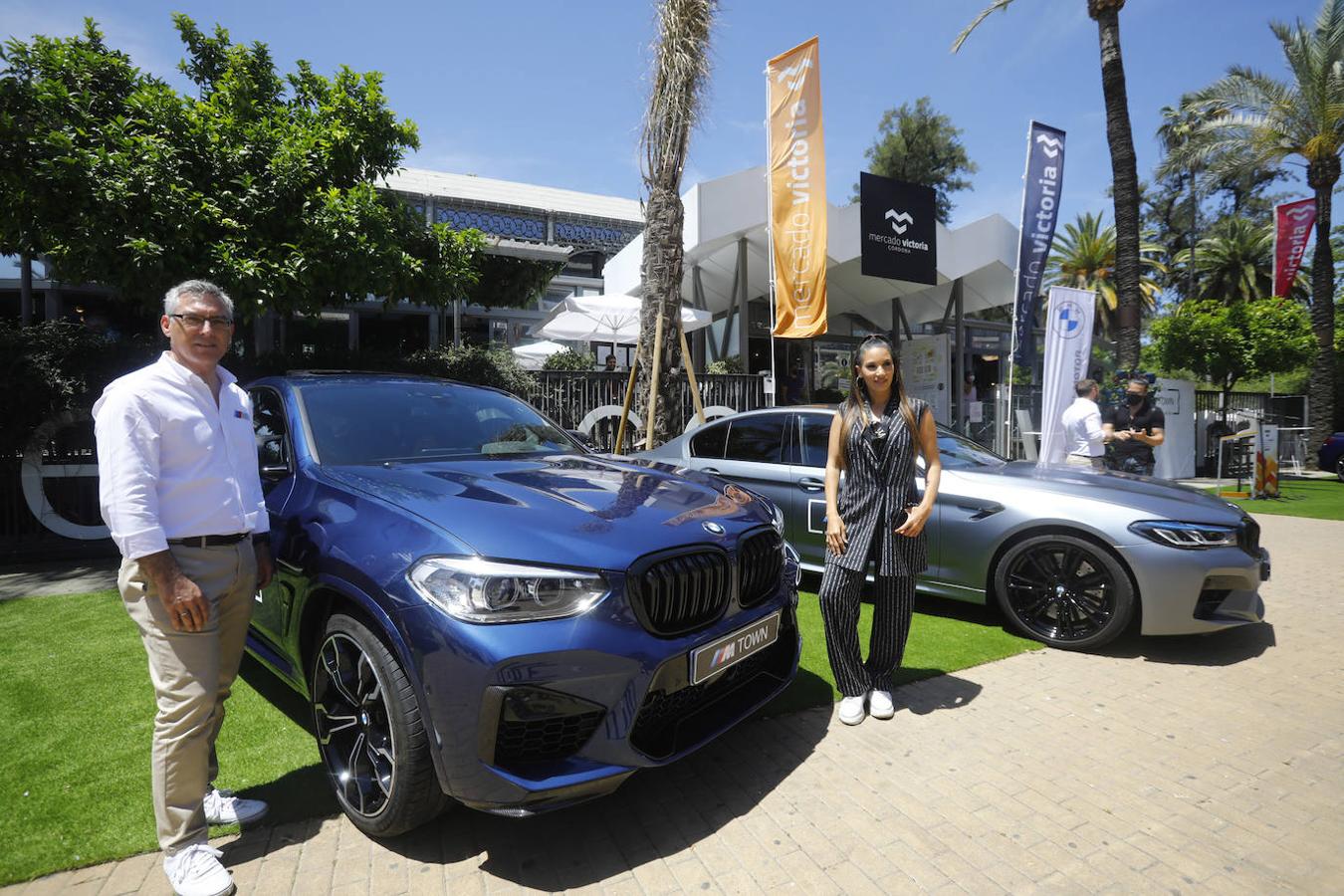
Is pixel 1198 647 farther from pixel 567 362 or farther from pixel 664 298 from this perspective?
pixel 567 362

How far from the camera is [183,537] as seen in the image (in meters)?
2.12

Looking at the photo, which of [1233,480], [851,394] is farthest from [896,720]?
[1233,480]

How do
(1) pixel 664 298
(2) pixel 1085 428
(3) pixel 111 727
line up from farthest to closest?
(1) pixel 664 298 < (2) pixel 1085 428 < (3) pixel 111 727

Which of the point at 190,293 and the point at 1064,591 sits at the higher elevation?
the point at 190,293

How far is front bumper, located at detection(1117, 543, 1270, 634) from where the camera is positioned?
152 inches

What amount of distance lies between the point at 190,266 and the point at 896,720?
7.34m

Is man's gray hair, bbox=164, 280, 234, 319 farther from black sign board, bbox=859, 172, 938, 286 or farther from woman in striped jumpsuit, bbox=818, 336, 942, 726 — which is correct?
black sign board, bbox=859, 172, 938, 286

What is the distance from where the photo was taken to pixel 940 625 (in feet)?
15.6

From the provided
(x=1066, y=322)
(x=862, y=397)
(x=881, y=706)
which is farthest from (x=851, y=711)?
(x=1066, y=322)

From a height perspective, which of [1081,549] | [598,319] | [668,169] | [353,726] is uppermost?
[668,169]

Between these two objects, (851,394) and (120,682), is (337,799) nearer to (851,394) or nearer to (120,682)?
(120,682)

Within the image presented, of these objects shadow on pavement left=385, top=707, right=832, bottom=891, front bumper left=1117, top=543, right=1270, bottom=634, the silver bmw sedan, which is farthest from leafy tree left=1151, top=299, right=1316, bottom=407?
shadow on pavement left=385, top=707, right=832, bottom=891

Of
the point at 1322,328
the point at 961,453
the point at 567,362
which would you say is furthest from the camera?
the point at 1322,328

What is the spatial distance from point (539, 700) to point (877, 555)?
1.93 metres
